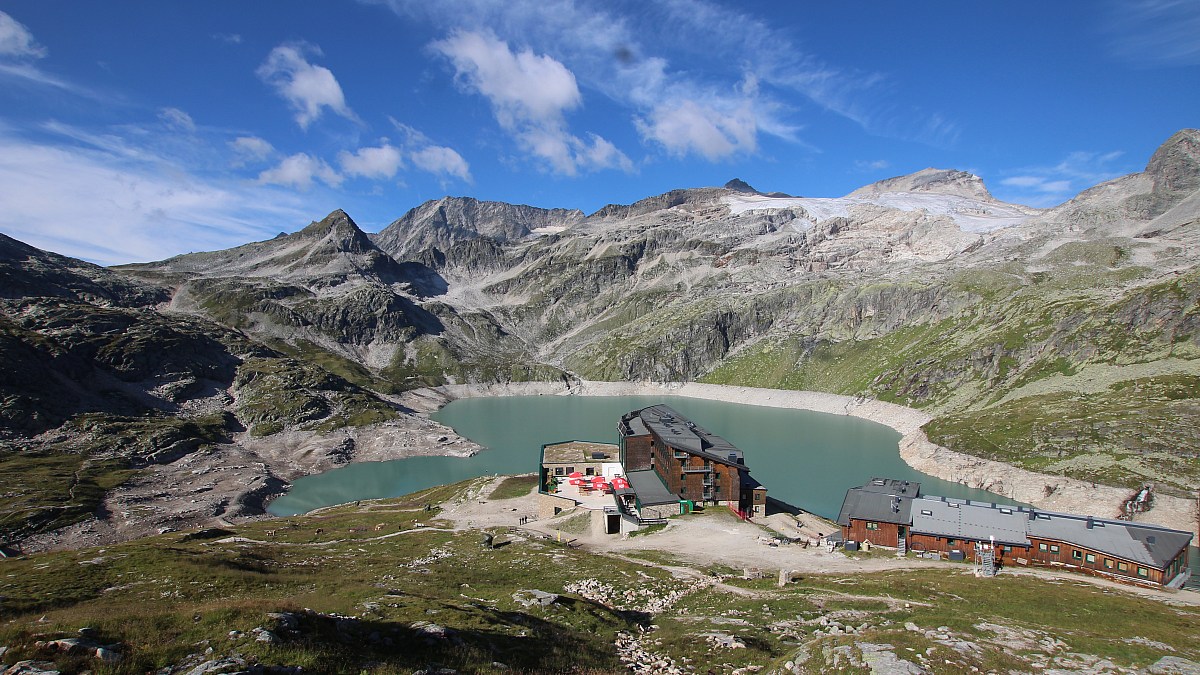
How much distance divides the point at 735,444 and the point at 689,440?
60.4 meters

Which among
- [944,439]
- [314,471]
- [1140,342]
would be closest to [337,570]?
[314,471]

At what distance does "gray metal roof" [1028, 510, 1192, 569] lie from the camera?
42.7m

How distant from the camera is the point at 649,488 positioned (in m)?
63.1

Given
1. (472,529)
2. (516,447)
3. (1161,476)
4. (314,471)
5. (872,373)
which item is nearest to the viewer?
(472,529)

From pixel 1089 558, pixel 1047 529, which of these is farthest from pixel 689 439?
pixel 1089 558

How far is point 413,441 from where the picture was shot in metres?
125

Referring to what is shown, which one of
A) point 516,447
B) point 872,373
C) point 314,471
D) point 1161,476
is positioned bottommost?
point 314,471

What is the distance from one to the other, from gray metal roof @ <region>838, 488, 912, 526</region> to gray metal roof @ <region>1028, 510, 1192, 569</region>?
9.86 metres

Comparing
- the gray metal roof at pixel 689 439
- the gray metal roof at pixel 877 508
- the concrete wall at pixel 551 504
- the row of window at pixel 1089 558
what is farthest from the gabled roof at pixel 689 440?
the row of window at pixel 1089 558

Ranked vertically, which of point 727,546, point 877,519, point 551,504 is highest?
point 877,519

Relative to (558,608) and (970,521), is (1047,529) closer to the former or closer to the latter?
(970,521)

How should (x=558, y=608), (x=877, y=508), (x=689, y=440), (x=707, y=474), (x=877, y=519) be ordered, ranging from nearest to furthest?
(x=558, y=608), (x=877, y=519), (x=877, y=508), (x=707, y=474), (x=689, y=440)

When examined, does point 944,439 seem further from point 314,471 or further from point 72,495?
point 72,495

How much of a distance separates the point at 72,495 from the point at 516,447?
73486mm
